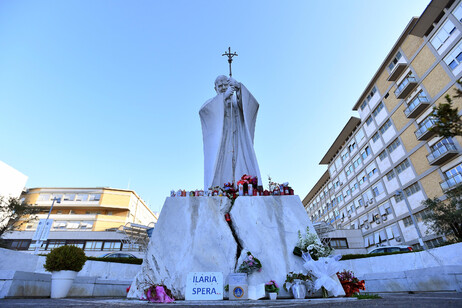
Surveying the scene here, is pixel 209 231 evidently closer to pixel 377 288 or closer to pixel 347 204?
pixel 377 288

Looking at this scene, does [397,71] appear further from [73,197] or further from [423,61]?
[73,197]

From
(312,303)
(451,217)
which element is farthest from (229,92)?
(451,217)

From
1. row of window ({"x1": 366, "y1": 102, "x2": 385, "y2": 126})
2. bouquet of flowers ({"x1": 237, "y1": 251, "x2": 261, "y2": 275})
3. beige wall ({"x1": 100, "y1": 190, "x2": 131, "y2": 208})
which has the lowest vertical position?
bouquet of flowers ({"x1": 237, "y1": 251, "x2": 261, "y2": 275})

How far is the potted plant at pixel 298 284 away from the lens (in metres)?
5.87

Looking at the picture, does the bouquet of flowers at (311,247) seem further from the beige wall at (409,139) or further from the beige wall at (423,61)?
the beige wall at (423,61)

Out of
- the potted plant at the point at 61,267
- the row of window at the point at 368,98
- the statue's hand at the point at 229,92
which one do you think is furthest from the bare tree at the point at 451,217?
the potted plant at the point at 61,267

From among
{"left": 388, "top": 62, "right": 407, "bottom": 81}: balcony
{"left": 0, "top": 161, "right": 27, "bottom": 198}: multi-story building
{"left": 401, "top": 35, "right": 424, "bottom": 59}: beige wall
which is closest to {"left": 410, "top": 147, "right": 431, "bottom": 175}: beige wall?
{"left": 388, "top": 62, "right": 407, "bottom": 81}: balcony

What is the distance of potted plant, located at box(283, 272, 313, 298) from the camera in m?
5.87

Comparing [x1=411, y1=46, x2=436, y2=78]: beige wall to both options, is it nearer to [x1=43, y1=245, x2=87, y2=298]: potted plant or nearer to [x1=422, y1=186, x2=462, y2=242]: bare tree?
[x1=422, y1=186, x2=462, y2=242]: bare tree

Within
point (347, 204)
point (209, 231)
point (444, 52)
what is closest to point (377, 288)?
point (209, 231)

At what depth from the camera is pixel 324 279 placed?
5.73 m

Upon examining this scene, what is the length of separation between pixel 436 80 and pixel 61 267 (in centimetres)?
3442

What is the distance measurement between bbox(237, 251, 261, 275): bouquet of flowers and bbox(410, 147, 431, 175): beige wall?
29.5 metres

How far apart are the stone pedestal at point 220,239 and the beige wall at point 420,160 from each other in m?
27.7
